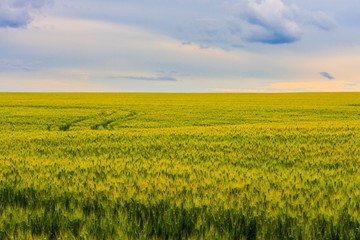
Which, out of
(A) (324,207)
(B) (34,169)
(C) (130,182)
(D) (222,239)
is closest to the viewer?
(D) (222,239)

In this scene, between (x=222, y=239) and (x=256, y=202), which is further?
(x=256, y=202)

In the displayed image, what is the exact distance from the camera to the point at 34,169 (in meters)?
6.18

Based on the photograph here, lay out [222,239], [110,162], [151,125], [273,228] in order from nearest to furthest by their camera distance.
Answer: [222,239] → [273,228] → [110,162] → [151,125]

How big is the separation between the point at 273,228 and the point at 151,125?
19.9 m

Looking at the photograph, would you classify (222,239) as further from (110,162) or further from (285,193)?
(110,162)

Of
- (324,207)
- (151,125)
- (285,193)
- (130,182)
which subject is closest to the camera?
(324,207)

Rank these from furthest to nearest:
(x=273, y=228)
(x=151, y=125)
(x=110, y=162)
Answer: (x=151, y=125) < (x=110, y=162) < (x=273, y=228)

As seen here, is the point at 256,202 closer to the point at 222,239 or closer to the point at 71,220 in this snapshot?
the point at 222,239

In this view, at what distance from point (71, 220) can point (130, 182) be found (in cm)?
155

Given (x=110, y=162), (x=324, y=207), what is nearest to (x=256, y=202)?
(x=324, y=207)

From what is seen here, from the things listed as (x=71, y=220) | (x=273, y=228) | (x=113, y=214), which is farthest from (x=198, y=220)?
(x=71, y=220)

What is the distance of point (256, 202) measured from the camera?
3924 millimetres

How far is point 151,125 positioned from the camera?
75.4 ft

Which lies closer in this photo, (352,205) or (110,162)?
(352,205)
